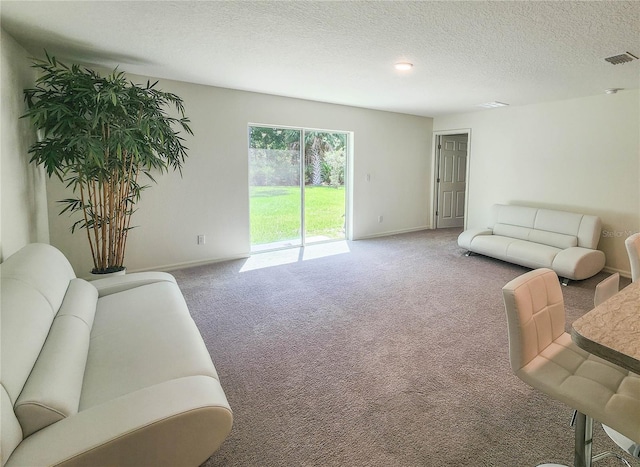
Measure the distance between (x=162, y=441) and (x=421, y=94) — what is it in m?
4.87

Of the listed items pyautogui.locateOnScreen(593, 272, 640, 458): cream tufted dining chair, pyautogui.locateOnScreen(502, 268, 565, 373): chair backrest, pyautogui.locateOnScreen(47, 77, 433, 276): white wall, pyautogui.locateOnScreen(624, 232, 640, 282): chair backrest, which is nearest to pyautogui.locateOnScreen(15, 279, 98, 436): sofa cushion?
pyautogui.locateOnScreen(502, 268, 565, 373): chair backrest

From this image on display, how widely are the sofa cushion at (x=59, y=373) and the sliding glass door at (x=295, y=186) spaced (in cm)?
338

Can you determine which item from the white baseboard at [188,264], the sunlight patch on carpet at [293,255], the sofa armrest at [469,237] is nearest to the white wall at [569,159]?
the sofa armrest at [469,237]

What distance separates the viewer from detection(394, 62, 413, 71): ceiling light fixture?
3291mm

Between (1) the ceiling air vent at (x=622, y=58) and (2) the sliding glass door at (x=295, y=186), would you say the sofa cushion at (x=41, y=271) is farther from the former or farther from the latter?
(1) the ceiling air vent at (x=622, y=58)

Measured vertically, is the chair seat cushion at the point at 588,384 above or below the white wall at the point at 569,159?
below

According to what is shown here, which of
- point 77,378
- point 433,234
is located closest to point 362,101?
point 433,234

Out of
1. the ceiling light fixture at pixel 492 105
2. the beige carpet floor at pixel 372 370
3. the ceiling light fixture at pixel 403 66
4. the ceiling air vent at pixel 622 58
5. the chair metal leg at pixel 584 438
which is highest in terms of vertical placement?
the ceiling light fixture at pixel 492 105

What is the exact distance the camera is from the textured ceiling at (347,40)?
223cm

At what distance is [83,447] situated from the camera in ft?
3.38

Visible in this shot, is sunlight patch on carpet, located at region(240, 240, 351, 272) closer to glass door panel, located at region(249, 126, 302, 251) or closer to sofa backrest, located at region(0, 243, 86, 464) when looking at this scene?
glass door panel, located at region(249, 126, 302, 251)

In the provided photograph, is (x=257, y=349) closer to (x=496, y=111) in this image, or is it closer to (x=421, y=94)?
(x=421, y=94)

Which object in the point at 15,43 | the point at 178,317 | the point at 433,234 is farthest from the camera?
the point at 433,234

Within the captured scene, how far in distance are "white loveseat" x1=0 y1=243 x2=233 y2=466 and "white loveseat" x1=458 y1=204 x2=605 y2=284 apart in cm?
418
